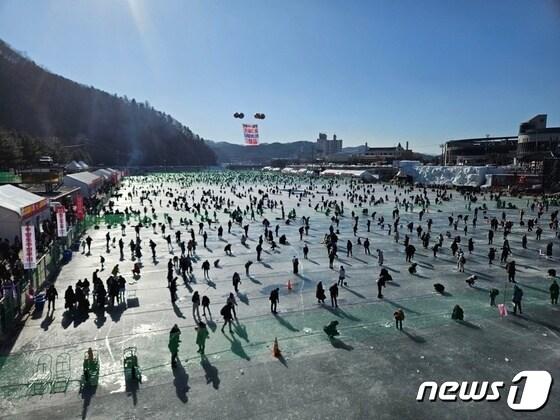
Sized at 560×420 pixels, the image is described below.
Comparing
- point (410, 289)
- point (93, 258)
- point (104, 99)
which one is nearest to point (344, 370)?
point (410, 289)

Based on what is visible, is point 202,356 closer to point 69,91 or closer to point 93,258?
point 93,258

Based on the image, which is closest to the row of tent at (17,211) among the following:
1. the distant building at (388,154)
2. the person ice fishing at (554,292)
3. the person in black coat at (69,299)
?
the person in black coat at (69,299)

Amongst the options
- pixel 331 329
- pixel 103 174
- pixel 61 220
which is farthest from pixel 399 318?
pixel 103 174

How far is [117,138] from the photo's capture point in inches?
6880

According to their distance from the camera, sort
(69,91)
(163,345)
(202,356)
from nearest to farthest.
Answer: (202,356) → (163,345) → (69,91)

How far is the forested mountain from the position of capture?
12888 centimetres

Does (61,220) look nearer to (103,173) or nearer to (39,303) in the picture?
(39,303)

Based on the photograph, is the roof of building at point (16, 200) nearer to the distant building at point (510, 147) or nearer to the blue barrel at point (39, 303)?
the blue barrel at point (39, 303)

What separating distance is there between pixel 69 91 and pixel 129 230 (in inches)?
6022

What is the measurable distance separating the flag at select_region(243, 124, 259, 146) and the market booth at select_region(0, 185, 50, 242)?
26532mm

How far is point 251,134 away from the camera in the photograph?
49.8 m

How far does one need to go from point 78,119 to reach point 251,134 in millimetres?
134803

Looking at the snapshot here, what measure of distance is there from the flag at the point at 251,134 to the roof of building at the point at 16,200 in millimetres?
26256

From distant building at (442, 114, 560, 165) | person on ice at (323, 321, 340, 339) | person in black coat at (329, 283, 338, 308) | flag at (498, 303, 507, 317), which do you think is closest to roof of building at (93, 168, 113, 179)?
person in black coat at (329, 283, 338, 308)
